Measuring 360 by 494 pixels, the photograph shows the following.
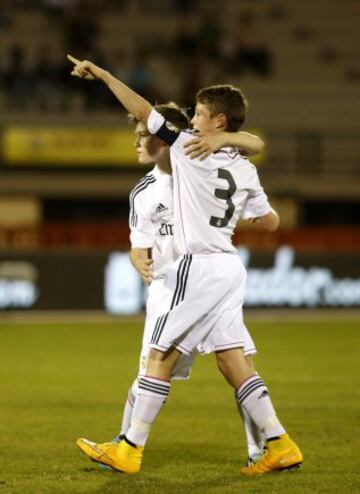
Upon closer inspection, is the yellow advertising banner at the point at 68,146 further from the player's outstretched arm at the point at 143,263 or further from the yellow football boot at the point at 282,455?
the yellow football boot at the point at 282,455

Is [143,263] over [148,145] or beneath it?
beneath

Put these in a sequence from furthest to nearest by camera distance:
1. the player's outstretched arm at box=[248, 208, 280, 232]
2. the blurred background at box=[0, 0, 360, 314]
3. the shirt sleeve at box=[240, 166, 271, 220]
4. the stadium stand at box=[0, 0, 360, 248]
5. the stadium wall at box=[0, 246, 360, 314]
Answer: the stadium stand at box=[0, 0, 360, 248] < the blurred background at box=[0, 0, 360, 314] < the stadium wall at box=[0, 246, 360, 314] < the player's outstretched arm at box=[248, 208, 280, 232] < the shirt sleeve at box=[240, 166, 271, 220]

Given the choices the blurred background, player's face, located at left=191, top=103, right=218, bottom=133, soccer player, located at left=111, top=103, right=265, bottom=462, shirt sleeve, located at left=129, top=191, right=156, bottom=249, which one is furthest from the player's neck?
the blurred background

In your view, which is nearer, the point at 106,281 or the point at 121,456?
the point at 121,456

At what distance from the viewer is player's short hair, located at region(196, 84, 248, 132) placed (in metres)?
6.07

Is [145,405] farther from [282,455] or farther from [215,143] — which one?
[215,143]

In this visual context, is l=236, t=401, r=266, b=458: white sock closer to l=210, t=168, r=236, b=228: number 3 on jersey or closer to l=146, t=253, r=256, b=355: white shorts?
l=146, t=253, r=256, b=355: white shorts

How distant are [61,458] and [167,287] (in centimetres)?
144

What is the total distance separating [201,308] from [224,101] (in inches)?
43.9

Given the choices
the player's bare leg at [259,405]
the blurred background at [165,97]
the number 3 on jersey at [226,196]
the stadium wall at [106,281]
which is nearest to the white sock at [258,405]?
the player's bare leg at [259,405]

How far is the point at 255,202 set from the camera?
6340 mm

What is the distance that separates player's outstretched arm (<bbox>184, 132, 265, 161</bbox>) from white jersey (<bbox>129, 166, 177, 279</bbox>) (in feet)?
1.69

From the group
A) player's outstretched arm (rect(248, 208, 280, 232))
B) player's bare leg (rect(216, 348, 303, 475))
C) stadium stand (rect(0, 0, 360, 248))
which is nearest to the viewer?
player's bare leg (rect(216, 348, 303, 475))

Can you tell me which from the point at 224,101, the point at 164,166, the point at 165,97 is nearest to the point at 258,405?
the point at 164,166
